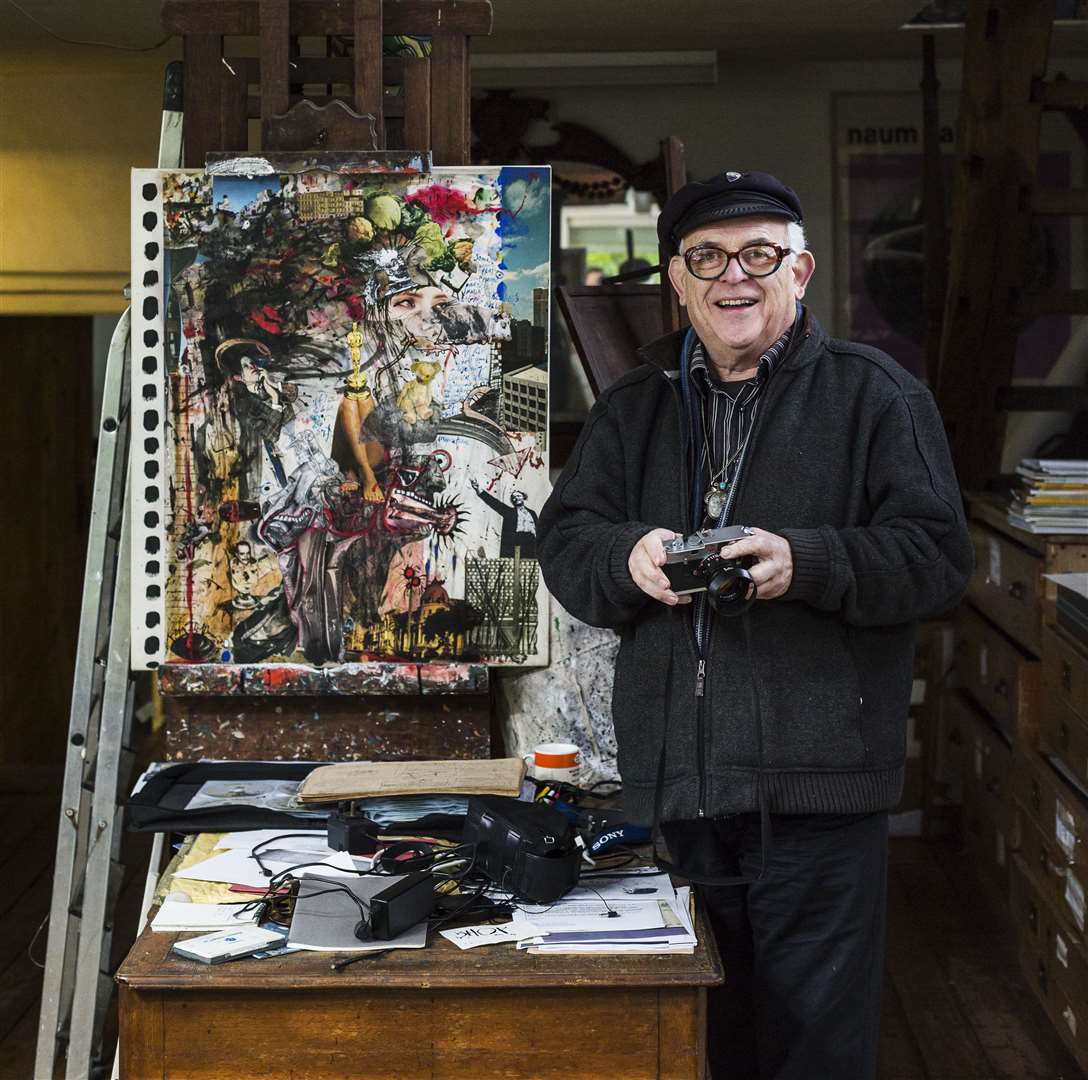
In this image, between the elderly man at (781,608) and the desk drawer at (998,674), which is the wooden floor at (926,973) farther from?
the elderly man at (781,608)

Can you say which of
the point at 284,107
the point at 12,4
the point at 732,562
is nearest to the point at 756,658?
the point at 732,562

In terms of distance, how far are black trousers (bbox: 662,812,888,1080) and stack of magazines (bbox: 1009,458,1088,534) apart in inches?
72.6

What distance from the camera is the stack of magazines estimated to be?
3.58m

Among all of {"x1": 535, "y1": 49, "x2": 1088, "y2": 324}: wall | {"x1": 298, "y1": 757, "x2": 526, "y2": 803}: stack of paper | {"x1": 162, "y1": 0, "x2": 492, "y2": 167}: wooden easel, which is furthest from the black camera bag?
{"x1": 535, "y1": 49, "x2": 1088, "y2": 324}: wall

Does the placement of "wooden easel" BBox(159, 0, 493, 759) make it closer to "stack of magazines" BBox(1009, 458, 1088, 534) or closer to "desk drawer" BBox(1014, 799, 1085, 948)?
"desk drawer" BBox(1014, 799, 1085, 948)

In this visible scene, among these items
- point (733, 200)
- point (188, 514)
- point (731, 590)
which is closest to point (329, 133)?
point (188, 514)

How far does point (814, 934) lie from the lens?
1952 millimetres

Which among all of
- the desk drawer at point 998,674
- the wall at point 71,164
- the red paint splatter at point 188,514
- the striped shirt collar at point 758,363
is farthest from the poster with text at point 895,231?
the striped shirt collar at point 758,363

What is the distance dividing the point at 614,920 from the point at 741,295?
0.86m

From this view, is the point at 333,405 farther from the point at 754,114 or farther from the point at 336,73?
the point at 754,114

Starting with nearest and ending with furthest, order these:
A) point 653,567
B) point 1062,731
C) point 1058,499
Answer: point 653,567 → point 1062,731 → point 1058,499

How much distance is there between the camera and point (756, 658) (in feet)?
6.29

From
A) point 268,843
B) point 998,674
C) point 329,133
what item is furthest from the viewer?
point 998,674

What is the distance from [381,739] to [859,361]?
117cm
